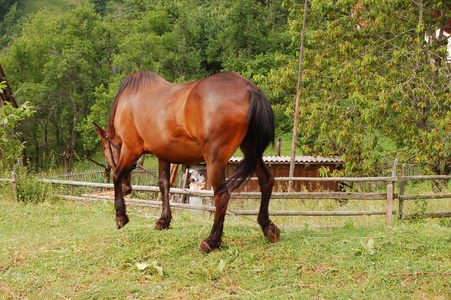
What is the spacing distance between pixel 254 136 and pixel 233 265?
1.34 meters

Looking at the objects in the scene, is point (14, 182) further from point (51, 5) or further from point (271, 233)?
point (51, 5)

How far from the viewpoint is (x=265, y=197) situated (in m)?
4.29

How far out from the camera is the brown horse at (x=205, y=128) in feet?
12.6

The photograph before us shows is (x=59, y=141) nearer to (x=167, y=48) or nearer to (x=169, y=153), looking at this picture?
(x=167, y=48)

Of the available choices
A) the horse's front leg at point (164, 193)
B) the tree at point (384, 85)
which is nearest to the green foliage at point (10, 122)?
the horse's front leg at point (164, 193)

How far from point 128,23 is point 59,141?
1102 centimetres

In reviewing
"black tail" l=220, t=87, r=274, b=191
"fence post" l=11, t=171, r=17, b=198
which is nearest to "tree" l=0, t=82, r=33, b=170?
"fence post" l=11, t=171, r=17, b=198

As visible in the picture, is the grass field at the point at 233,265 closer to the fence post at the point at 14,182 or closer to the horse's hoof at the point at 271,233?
the horse's hoof at the point at 271,233

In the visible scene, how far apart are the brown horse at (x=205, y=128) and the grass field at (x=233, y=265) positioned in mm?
335

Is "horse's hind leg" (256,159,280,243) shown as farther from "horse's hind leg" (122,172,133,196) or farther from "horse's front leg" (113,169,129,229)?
"horse's hind leg" (122,172,133,196)

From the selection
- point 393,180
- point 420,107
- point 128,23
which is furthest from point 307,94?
point 128,23

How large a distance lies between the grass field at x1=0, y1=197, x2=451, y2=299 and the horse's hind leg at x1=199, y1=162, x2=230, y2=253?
0.13 m

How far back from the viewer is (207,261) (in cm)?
392

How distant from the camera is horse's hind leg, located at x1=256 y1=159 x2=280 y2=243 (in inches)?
166
